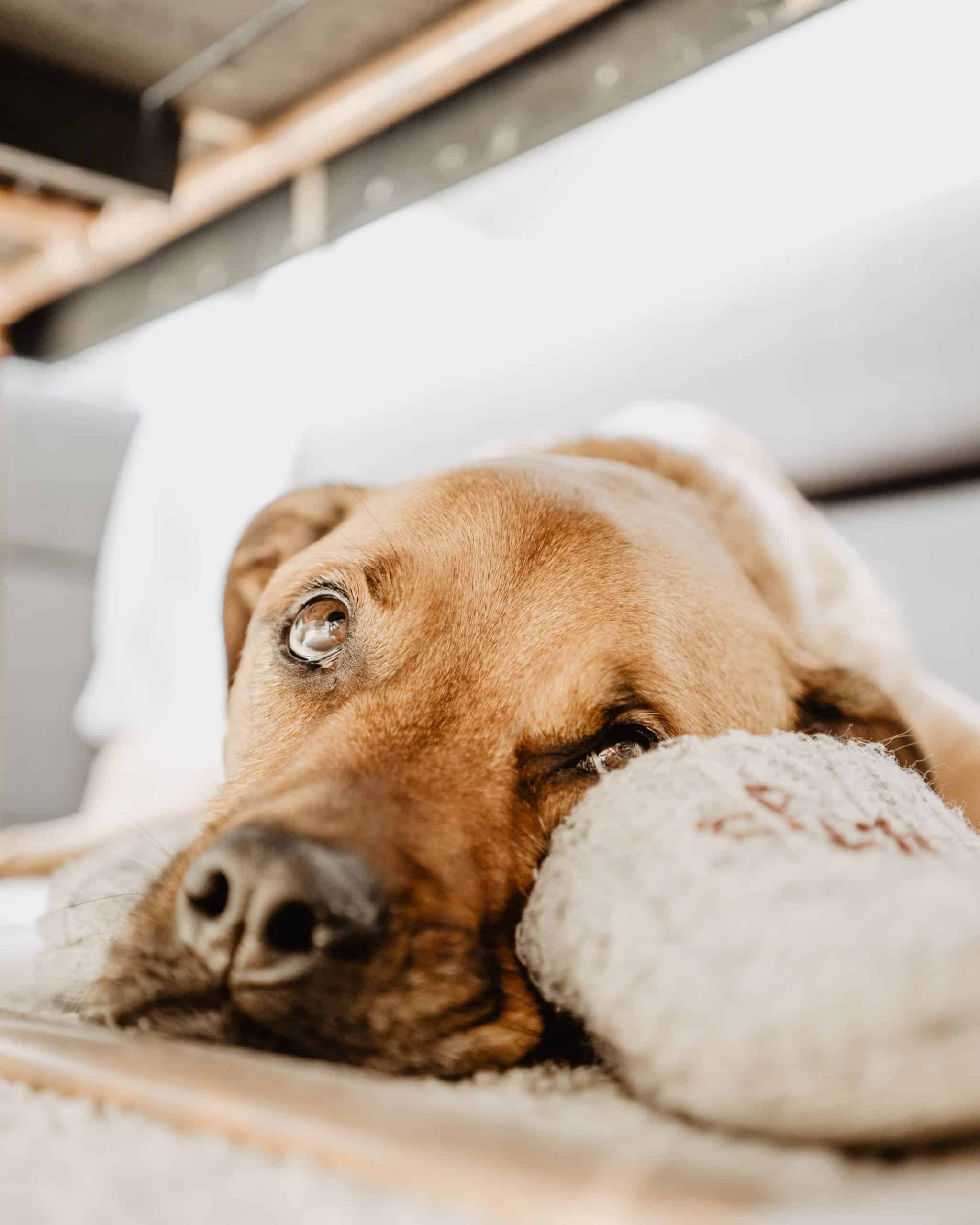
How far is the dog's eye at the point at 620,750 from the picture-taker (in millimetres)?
1276

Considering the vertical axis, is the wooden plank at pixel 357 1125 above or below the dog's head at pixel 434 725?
below

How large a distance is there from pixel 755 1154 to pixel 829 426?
2.91 meters

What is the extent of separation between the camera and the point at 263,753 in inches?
54.2

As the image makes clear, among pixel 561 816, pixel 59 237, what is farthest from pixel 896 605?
pixel 59 237

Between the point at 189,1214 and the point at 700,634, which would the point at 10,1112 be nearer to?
the point at 189,1214

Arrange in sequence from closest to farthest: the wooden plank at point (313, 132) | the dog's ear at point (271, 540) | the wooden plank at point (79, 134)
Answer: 1. the dog's ear at point (271, 540)
2. the wooden plank at point (313, 132)
3. the wooden plank at point (79, 134)

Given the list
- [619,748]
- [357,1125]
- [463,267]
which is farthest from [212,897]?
[463,267]

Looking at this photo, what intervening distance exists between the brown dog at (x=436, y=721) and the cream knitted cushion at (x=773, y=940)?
0.13m

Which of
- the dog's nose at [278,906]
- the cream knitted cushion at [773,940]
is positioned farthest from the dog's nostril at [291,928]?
the cream knitted cushion at [773,940]

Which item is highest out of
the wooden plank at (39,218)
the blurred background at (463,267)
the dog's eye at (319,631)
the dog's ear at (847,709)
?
the wooden plank at (39,218)

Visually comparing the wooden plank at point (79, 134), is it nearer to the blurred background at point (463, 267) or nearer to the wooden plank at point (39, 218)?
the blurred background at point (463, 267)

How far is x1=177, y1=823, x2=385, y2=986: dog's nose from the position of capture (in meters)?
0.86

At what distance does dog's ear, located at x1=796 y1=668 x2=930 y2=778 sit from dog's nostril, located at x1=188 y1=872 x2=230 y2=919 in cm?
99

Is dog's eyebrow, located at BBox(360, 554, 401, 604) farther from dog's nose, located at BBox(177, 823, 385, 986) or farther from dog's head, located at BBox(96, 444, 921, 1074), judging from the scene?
→ dog's nose, located at BBox(177, 823, 385, 986)
